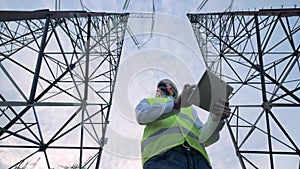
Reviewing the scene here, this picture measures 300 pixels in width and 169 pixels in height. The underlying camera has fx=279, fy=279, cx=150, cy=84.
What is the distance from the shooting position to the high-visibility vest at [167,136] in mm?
1677

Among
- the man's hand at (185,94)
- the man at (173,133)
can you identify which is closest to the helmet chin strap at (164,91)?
the man at (173,133)

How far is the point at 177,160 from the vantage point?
1.62m

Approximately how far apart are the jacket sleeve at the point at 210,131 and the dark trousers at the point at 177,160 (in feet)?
0.86

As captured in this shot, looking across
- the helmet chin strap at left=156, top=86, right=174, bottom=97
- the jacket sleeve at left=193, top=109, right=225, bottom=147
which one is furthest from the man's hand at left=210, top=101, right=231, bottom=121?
the helmet chin strap at left=156, top=86, right=174, bottom=97

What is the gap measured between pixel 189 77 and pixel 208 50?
5.80 meters

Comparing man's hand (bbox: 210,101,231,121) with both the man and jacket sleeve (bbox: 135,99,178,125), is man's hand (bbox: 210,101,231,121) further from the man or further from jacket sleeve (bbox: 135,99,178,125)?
jacket sleeve (bbox: 135,99,178,125)

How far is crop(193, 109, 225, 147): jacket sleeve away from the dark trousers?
263 millimetres

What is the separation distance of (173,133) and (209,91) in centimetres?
35

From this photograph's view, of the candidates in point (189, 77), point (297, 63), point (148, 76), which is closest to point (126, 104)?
point (148, 76)

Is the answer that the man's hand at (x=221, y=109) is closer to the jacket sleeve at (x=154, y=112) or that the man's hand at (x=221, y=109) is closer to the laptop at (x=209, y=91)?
the laptop at (x=209, y=91)

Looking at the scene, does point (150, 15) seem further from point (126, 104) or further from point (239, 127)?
point (126, 104)

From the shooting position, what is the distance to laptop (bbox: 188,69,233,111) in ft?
5.26

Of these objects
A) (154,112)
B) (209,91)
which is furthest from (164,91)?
(209,91)

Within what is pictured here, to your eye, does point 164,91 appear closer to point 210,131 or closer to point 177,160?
point 210,131
